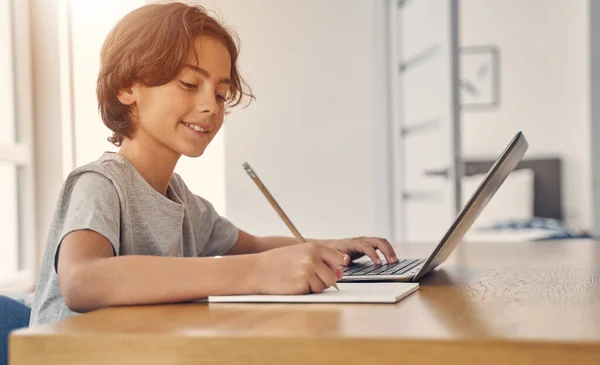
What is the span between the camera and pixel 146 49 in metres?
1.21

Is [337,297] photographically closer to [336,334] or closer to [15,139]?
[336,334]

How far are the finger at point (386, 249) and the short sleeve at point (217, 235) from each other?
1.15 feet

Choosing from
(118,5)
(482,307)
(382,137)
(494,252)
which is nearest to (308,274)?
(482,307)

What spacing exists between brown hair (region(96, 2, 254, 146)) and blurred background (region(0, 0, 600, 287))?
1384 millimetres

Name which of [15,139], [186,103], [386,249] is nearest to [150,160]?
[186,103]

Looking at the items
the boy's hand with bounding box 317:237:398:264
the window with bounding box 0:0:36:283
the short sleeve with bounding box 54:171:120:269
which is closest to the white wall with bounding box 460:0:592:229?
the window with bounding box 0:0:36:283

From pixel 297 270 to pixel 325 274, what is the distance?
0.03 metres

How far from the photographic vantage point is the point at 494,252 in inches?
58.8

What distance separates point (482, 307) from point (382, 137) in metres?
2.92

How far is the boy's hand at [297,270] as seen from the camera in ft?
2.59

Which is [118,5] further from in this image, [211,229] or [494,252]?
[494,252]

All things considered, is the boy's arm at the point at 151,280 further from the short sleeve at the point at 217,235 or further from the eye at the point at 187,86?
the short sleeve at the point at 217,235

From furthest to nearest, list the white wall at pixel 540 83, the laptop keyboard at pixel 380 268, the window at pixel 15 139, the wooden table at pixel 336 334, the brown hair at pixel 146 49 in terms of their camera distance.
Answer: the white wall at pixel 540 83 < the window at pixel 15 139 < the brown hair at pixel 146 49 < the laptop keyboard at pixel 380 268 < the wooden table at pixel 336 334

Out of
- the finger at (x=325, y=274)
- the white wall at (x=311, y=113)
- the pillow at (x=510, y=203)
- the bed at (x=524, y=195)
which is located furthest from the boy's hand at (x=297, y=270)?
Answer: the pillow at (x=510, y=203)
